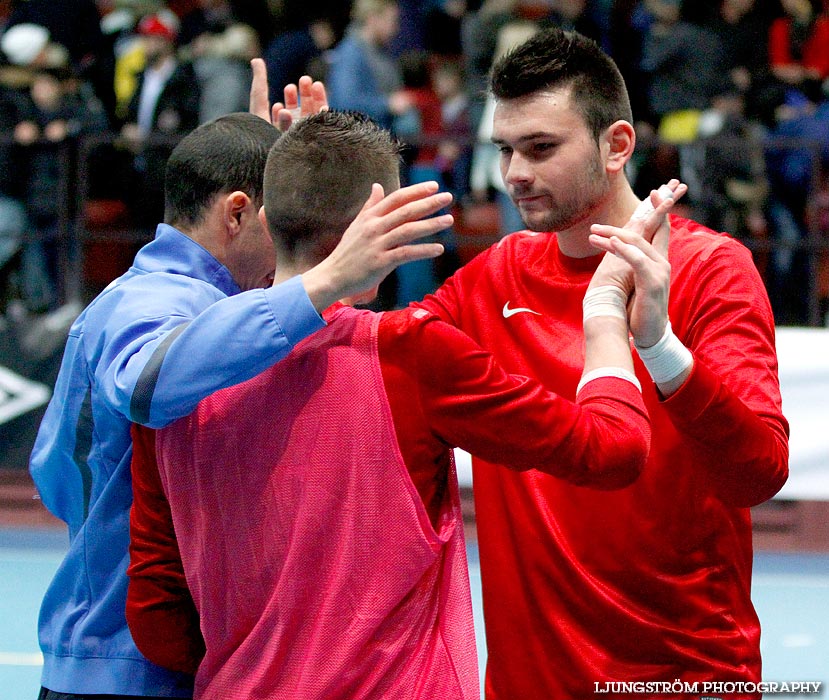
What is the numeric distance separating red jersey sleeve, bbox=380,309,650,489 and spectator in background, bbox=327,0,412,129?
733 cm

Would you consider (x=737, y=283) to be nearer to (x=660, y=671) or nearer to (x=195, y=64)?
(x=660, y=671)

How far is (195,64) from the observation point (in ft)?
31.4

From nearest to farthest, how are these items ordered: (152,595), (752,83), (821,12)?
(152,595) → (752,83) → (821,12)

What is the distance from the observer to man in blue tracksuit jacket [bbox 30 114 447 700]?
83.3 inches

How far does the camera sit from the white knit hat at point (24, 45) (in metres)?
9.62

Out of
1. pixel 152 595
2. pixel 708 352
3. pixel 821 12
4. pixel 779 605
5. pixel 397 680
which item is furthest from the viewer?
pixel 821 12

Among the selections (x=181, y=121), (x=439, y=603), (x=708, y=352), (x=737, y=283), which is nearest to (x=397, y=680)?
(x=439, y=603)

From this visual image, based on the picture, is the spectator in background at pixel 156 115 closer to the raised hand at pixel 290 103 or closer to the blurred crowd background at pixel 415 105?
the blurred crowd background at pixel 415 105

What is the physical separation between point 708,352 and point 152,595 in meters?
1.19

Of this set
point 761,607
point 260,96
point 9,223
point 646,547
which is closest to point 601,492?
point 646,547

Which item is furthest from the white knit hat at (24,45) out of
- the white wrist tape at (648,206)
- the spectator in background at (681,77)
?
the white wrist tape at (648,206)

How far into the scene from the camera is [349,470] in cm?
205

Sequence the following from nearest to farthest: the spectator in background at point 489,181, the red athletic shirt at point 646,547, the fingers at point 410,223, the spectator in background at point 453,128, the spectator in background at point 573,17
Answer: the fingers at point 410,223 → the red athletic shirt at point 646,547 → the spectator in background at point 489,181 → the spectator in background at point 453,128 → the spectator in background at point 573,17

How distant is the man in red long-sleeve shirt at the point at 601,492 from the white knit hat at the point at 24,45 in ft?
25.2
